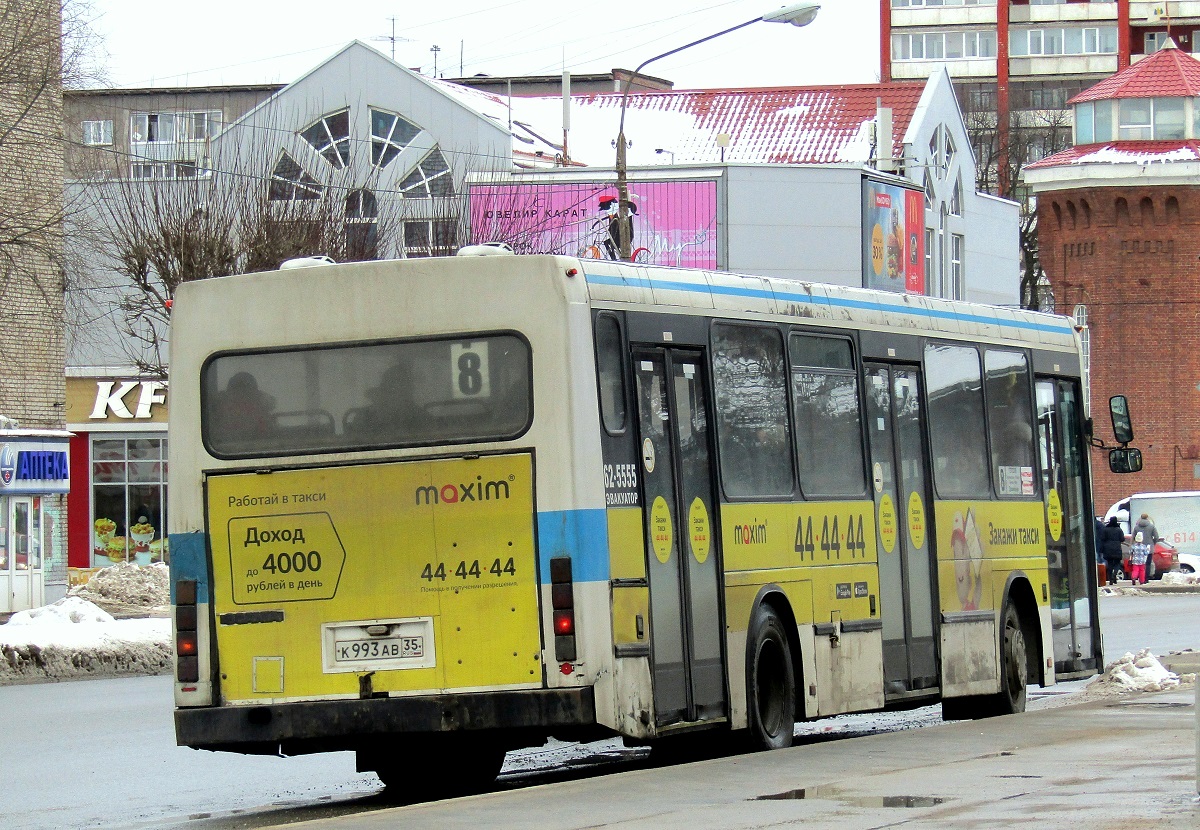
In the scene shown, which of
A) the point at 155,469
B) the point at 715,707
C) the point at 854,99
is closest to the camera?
the point at 715,707

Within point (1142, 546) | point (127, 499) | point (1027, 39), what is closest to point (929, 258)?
point (1142, 546)

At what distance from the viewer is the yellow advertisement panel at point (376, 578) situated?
33.9ft

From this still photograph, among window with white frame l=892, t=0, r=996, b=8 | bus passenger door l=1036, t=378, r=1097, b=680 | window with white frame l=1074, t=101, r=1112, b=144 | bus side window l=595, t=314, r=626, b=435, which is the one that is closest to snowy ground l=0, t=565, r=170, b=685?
bus passenger door l=1036, t=378, r=1097, b=680

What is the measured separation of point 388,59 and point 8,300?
2200 centimetres

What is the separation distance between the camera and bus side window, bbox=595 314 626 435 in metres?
10.7

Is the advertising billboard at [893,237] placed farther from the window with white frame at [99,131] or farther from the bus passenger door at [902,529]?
the bus passenger door at [902,529]

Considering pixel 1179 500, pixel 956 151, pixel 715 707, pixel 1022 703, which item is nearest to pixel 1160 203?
pixel 956 151

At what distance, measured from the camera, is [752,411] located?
12391 millimetres

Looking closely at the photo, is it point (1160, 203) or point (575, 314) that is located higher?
point (1160, 203)

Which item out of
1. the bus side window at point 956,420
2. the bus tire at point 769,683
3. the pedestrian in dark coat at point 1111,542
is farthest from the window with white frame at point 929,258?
the bus tire at point 769,683

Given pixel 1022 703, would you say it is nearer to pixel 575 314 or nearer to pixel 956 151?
pixel 575 314

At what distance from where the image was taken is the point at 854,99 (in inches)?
2499

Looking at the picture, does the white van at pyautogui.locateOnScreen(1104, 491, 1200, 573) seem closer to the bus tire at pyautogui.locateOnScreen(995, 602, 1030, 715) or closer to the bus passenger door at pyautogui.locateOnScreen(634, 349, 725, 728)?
the bus tire at pyautogui.locateOnScreen(995, 602, 1030, 715)

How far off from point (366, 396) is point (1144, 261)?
62.1 m
